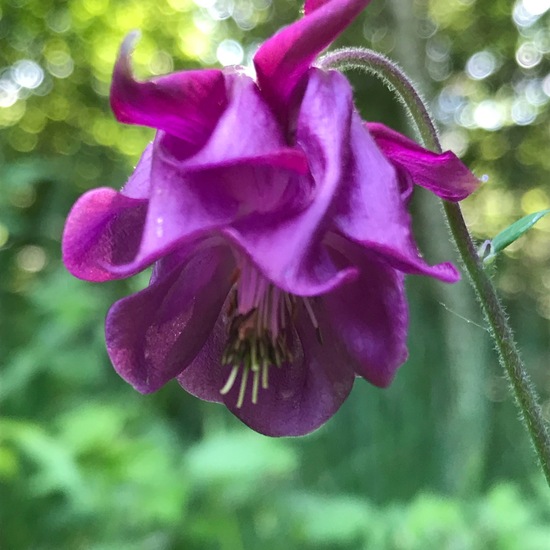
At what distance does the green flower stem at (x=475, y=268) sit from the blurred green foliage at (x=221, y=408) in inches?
22.7

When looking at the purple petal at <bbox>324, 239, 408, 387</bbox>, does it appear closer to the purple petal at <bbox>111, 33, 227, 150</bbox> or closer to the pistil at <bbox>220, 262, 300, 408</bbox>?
the pistil at <bbox>220, 262, 300, 408</bbox>

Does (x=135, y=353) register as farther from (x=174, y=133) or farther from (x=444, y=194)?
(x=444, y=194)

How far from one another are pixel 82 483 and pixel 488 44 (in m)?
8.13

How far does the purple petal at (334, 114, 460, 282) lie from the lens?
0.79 m

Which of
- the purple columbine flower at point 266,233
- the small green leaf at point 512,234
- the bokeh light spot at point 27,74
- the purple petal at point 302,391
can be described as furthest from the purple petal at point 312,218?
the bokeh light spot at point 27,74

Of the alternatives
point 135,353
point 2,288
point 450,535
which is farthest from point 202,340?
point 2,288

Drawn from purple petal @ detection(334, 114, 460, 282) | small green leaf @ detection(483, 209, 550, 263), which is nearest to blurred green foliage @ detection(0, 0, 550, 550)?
small green leaf @ detection(483, 209, 550, 263)

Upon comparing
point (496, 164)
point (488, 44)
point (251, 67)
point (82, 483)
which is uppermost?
point (251, 67)

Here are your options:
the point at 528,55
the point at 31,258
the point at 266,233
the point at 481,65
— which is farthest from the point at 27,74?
the point at 266,233

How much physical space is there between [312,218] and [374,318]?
0.21 metres

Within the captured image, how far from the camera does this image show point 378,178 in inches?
32.8

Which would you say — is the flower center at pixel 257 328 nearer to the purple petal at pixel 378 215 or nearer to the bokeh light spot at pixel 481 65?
the purple petal at pixel 378 215

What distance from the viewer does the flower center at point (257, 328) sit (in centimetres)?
99

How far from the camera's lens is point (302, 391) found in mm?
1039
